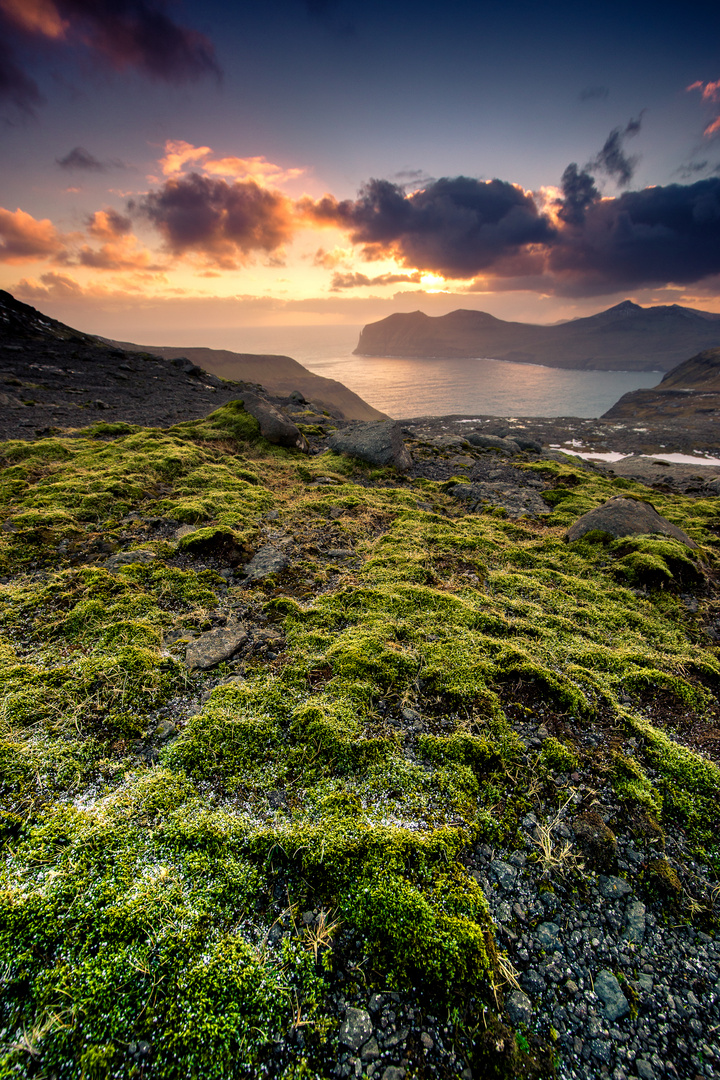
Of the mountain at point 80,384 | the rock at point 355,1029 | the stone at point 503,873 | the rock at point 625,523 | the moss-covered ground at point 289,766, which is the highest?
the mountain at point 80,384

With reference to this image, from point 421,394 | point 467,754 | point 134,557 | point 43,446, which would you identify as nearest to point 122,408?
point 43,446

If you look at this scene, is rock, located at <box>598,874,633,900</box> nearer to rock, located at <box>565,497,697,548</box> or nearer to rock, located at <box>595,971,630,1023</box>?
rock, located at <box>595,971,630,1023</box>

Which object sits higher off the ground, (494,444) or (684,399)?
(684,399)

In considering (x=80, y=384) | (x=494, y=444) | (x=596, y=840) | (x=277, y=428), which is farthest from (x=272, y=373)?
(x=596, y=840)

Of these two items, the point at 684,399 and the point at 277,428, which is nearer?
the point at 277,428

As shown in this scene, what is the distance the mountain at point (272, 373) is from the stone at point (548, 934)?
3913 inches

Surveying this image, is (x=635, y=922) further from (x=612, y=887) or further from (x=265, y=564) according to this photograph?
(x=265, y=564)

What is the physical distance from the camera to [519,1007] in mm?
3109

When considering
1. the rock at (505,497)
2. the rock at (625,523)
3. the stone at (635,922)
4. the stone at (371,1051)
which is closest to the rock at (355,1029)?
the stone at (371,1051)

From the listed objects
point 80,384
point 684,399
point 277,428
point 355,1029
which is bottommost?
point 355,1029

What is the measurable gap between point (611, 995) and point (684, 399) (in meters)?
114

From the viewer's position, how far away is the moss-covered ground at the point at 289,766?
9.61 feet

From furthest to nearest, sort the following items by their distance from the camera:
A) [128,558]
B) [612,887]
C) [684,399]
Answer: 1. [684,399]
2. [128,558]
3. [612,887]

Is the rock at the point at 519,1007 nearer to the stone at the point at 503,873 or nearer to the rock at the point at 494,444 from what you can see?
the stone at the point at 503,873
